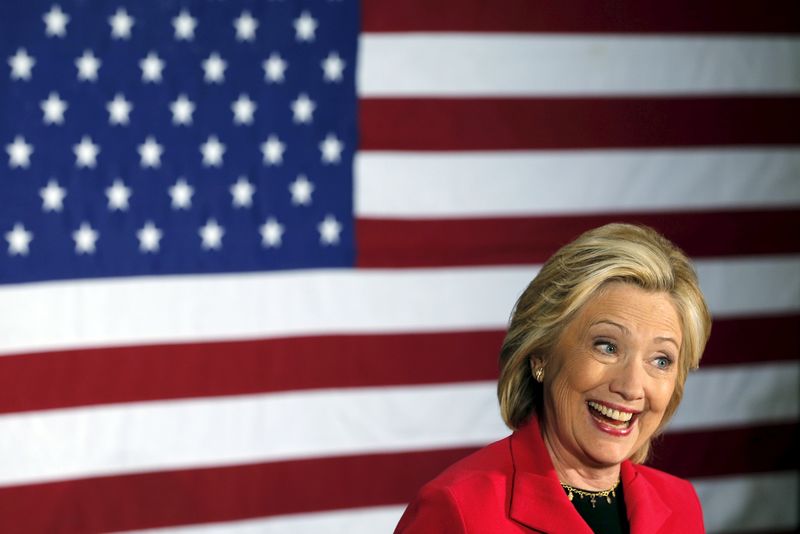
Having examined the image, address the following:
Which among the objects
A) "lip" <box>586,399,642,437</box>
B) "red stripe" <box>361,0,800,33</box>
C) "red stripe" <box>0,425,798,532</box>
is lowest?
"red stripe" <box>0,425,798,532</box>

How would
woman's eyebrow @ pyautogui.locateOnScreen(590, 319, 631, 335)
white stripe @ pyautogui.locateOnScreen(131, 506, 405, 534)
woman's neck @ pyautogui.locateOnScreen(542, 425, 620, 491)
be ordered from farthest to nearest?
white stripe @ pyautogui.locateOnScreen(131, 506, 405, 534), woman's neck @ pyautogui.locateOnScreen(542, 425, 620, 491), woman's eyebrow @ pyautogui.locateOnScreen(590, 319, 631, 335)

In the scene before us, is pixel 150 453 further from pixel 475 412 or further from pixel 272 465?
pixel 475 412

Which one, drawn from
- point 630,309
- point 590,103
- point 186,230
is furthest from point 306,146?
point 630,309

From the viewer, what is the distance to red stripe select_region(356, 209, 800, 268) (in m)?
3.79

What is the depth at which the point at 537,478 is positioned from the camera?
198 cm

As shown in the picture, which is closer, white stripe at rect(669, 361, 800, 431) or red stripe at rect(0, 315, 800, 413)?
red stripe at rect(0, 315, 800, 413)

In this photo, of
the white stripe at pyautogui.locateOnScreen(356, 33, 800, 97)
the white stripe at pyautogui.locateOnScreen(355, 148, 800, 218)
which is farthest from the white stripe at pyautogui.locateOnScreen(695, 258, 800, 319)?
the white stripe at pyautogui.locateOnScreen(356, 33, 800, 97)

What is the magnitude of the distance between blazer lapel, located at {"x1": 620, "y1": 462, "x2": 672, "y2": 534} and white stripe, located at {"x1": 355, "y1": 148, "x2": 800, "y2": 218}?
5.82 feet

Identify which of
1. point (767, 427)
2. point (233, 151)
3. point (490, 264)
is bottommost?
point (767, 427)

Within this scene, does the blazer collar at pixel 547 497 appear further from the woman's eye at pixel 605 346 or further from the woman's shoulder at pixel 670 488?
the woman's eye at pixel 605 346

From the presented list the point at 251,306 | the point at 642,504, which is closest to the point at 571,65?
the point at 251,306

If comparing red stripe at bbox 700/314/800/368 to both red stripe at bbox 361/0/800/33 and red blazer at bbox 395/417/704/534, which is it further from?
red blazer at bbox 395/417/704/534

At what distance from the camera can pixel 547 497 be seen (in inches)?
77.2

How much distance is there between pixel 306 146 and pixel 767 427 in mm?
2047
